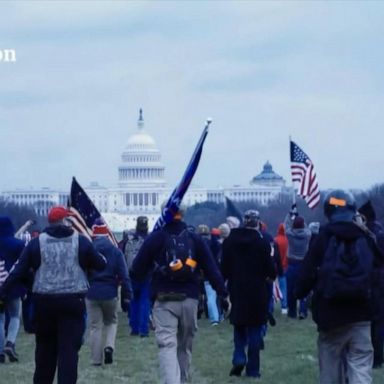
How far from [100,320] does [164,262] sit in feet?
11.5

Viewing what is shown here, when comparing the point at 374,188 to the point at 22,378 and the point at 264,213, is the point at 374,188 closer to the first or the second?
the point at 264,213

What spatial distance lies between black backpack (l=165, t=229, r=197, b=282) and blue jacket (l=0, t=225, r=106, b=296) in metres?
0.74

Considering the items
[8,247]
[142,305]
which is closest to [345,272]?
[8,247]

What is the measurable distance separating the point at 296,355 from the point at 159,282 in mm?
4843

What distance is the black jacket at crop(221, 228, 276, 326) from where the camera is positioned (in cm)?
1496

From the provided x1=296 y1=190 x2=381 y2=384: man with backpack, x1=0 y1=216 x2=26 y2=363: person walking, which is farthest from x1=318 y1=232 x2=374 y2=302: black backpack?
x1=0 y1=216 x2=26 y2=363: person walking

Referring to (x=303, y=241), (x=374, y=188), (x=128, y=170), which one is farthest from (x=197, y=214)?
(x=303, y=241)

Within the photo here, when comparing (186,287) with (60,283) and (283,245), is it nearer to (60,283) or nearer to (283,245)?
(60,283)

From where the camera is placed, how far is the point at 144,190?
566 feet

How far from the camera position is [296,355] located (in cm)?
1745

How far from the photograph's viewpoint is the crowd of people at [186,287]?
10.9 m

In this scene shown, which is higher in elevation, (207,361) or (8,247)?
(8,247)

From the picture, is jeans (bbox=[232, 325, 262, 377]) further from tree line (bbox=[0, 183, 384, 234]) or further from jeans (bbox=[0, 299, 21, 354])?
tree line (bbox=[0, 183, 384, 234])

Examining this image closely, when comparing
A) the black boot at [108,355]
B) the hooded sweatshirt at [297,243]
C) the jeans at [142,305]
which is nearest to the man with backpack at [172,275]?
the black boot at [108,355]
